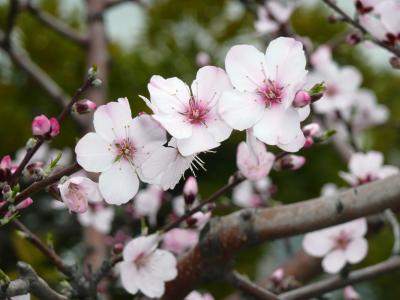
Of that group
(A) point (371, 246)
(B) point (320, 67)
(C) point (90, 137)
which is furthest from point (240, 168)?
(A) point (371, 246)

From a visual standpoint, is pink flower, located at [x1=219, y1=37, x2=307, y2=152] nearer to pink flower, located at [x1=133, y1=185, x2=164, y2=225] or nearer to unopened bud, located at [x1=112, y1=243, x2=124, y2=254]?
unopened bud, located at [x1=112, y1=243, x2=124, y2=254]

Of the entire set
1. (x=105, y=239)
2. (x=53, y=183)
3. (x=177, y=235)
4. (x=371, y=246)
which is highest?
(x=53, y=183)

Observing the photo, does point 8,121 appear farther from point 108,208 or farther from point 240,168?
point 240,168

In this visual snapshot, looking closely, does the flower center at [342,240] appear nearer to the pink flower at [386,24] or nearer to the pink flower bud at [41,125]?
the pink flower at [386,24]

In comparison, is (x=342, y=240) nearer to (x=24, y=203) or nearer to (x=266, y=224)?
(x=266, y=224)

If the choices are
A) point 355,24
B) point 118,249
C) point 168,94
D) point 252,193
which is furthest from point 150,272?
point 252,193

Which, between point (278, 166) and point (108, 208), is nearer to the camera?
point (278, 166)
